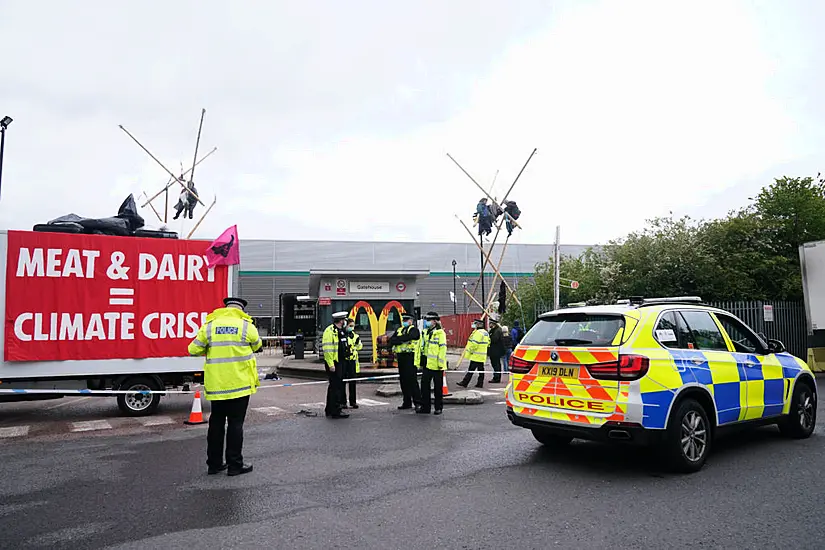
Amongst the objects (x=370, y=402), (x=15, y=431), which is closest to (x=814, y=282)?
(x=370, y=402)

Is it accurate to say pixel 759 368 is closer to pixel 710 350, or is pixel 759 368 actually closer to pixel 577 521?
pixel 710 350

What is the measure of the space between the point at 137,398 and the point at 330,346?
11.6 feet

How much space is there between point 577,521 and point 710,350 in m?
3.01

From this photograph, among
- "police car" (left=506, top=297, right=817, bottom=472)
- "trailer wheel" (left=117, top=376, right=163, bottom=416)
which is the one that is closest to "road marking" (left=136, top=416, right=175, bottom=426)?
"trailer wheel" (left=117, top=376, right=163, bottom=416)

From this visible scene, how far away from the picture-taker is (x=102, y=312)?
10.4m

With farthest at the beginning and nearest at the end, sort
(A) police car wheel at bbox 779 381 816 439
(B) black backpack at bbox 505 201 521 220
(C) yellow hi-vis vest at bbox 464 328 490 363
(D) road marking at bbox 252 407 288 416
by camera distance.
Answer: (B) black backpack at bbox 505 201 521 220 < (C) yellow hi-vis vest at bbox 464 328 490 363 < (D) road marking at bbox 252 407 288 416 < (A) police car wheel at bbox 779 381 816 439

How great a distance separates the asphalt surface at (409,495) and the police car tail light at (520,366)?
3.27 ft

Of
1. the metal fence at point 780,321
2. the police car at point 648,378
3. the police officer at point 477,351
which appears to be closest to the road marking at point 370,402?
the police officer at point 477,351

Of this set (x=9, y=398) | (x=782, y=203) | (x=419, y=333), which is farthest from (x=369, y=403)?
(x=782, y=203)

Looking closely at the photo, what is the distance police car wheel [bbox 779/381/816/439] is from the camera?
25.9ft

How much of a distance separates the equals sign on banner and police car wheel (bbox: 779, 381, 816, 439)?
9.86 meters

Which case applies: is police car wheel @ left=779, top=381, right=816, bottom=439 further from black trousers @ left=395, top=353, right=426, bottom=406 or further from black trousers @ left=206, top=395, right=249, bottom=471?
black trousers @ left=206, top=395, right=249, bottom=471

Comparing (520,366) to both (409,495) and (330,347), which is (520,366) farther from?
(330,347)

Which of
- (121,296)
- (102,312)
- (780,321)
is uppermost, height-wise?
(121,296)
